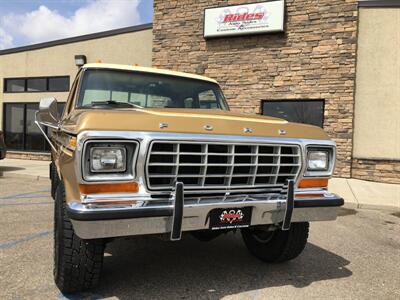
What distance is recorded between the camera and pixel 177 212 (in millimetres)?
2584

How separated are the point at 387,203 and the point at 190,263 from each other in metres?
5.40

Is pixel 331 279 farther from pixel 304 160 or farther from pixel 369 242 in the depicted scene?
pixel 369 242

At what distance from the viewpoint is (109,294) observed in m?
3.03

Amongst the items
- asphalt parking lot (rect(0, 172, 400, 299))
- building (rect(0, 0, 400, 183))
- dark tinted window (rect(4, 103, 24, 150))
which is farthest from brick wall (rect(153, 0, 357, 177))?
dark tinted window (rect(4, 103, 24, 150))

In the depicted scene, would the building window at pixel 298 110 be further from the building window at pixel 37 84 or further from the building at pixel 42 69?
the building window at pixel 37 84

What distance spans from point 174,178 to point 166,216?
0.93ft

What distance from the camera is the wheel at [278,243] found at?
12.0 ft

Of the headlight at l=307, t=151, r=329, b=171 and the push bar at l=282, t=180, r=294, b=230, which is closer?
the push bar at l=282, t=180, r=294, b=230

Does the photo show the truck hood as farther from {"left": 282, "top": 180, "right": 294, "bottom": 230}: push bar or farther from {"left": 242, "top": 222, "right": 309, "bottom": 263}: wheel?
{"left": 242, "top": 222, "right": 309, "bottom": 263}: wheel

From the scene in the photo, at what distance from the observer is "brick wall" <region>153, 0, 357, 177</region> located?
11.2 m

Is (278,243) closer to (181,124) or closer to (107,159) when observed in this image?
(181,124)

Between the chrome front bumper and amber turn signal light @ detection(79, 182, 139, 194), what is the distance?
0.10 meters

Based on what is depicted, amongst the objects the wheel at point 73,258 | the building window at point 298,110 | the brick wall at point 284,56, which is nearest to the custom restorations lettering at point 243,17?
the brick wall at point 284,56

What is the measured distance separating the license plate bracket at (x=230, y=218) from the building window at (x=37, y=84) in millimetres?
13707
